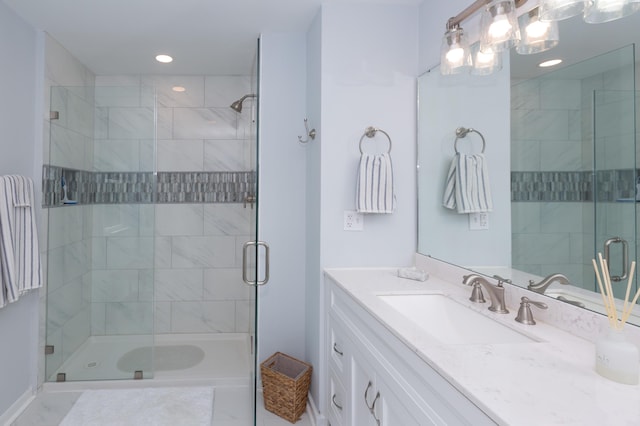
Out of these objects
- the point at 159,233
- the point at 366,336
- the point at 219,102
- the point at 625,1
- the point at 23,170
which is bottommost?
the point at 366,336

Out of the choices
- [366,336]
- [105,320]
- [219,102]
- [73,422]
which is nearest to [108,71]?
[219,102]

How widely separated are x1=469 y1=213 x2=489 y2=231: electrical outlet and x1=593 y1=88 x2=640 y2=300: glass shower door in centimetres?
58

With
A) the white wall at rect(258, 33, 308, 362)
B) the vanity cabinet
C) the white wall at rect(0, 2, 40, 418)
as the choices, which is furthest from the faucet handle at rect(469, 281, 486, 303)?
the white wall at rect(0, 2, 40, 418)

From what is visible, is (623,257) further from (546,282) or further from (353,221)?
(353,221)

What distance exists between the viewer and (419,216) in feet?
7.25

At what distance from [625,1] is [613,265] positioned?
74 cm

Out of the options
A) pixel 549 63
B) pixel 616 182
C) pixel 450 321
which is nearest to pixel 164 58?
pixel 549 63

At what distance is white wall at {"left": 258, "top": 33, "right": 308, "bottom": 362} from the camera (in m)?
2.54

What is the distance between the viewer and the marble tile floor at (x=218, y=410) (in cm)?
223

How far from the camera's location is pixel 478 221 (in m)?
1.77

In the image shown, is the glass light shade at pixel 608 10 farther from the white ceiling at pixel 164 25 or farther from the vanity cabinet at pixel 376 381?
the white ceiling at pixel 164 25

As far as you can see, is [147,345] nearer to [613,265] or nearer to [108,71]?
[108,71]

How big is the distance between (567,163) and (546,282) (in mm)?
414

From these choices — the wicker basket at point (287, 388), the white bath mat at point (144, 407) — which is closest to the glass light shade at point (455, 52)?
the wicker basket at point (287, 388)
